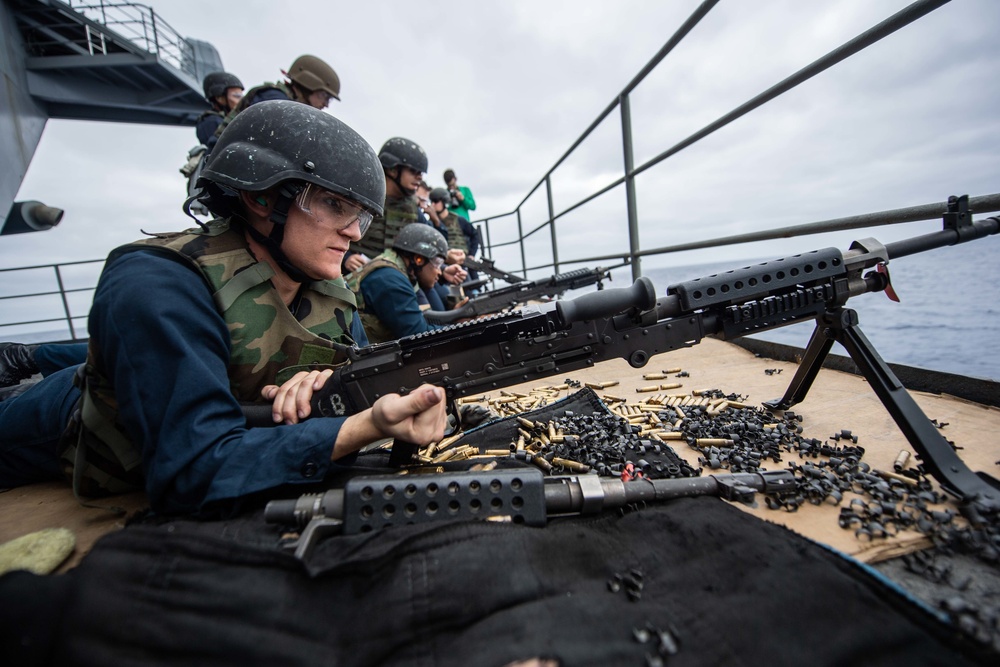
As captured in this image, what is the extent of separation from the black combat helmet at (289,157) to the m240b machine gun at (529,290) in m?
3.10

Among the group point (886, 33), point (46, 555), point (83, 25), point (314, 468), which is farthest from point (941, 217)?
point (83, 25)

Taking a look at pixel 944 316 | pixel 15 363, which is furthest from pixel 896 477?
pixel 15 363

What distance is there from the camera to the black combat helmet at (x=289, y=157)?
5.38 ft

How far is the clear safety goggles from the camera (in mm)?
1702

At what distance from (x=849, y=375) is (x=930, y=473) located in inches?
58.0

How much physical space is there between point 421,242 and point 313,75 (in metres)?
2.13

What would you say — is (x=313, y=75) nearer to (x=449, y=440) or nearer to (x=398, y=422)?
(x=449, y=440)

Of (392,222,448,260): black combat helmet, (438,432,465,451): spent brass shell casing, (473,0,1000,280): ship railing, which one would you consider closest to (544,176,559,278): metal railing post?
(473,0,1000,280): ship railing

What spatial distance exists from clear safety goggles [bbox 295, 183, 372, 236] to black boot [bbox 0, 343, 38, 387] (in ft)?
10.6

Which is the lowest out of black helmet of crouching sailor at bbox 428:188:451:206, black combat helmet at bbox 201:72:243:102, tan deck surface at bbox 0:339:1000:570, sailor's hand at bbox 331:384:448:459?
tan deck surface at bbox 0:339:1000:570

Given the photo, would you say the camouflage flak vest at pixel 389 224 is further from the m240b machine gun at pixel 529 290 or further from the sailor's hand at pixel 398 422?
the sailor's hand at pixel 398 422

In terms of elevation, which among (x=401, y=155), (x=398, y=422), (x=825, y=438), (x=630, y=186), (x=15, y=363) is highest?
(x=401, y=155)

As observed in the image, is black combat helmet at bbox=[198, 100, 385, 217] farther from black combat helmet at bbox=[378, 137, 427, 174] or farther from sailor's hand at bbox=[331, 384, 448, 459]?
black combat helmet at bbox=[378, 137, 427, 174]

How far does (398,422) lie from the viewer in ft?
4.53
